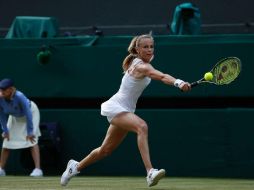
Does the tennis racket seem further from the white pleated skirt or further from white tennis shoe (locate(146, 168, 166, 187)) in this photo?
the white pleated skirt

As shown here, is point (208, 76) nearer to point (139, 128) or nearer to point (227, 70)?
point (227, 70)

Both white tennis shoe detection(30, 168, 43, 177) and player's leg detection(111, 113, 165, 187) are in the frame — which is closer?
player's leg detection(111, 113, 165, 187)

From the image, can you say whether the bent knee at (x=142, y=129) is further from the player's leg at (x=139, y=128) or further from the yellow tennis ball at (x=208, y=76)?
the yellow tennis ball at (x=208, y=76)

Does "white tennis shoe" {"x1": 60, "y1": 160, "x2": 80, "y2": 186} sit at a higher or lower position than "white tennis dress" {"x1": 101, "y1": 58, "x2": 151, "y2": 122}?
lower

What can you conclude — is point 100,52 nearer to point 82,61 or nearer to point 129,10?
point 82,61

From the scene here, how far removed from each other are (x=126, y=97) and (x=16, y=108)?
4055mm

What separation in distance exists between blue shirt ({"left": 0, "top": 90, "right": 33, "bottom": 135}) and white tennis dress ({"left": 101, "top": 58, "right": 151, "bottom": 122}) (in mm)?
3647

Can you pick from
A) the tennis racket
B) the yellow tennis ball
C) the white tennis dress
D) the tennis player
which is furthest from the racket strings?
the white tennis dress

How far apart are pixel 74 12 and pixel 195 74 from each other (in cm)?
335

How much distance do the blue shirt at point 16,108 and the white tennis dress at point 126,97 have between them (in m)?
3.65

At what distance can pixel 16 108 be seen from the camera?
13695 mm

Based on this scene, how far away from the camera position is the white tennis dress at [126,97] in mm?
9945

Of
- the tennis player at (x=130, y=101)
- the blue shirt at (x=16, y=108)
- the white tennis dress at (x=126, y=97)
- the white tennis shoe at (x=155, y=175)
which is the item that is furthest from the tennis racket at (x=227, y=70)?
the blue shirt at (x=16, y=108)

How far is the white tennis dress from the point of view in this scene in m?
9.95
